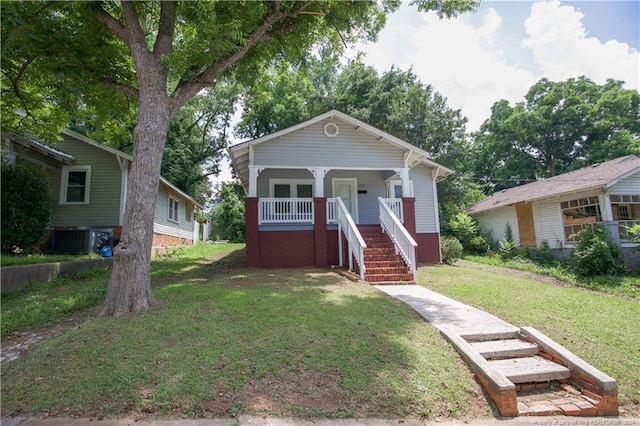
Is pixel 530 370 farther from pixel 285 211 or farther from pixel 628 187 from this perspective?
pixel 628 187

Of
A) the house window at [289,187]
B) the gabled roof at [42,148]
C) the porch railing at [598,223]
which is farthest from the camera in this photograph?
the house window at [289,187]

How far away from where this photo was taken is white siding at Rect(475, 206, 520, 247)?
18.8 metres

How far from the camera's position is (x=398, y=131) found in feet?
77.3

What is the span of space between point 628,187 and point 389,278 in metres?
13.0

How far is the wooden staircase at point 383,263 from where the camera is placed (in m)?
9.06

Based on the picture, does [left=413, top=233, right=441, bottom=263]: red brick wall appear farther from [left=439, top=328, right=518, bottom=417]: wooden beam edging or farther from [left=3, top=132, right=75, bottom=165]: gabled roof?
[left=3, top=132, right=75, bottom=165]: gabled roof

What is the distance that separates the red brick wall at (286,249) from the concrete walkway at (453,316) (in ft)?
15.2

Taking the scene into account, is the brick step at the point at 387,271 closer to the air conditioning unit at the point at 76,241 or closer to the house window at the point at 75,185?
the air conditioning unit at the point at 76,241

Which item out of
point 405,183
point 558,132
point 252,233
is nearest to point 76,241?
point 252,233

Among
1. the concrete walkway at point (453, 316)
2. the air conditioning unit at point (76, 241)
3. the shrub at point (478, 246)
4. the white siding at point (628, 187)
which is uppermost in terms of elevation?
the white siding at point (628, 187)

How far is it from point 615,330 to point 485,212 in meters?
17.8

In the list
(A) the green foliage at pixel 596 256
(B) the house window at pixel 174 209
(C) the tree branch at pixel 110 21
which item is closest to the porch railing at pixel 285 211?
(C) the tree branch at pixel 110 21

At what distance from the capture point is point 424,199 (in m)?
15.4

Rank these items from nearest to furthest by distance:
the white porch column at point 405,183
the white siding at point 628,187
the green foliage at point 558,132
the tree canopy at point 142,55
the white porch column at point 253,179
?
the tree canopy at point 142,55 < the white porch column at point 253,179 < the white porch column at point 405,183 < the white siding at point 628,187 < the green foliage at point 558,132
